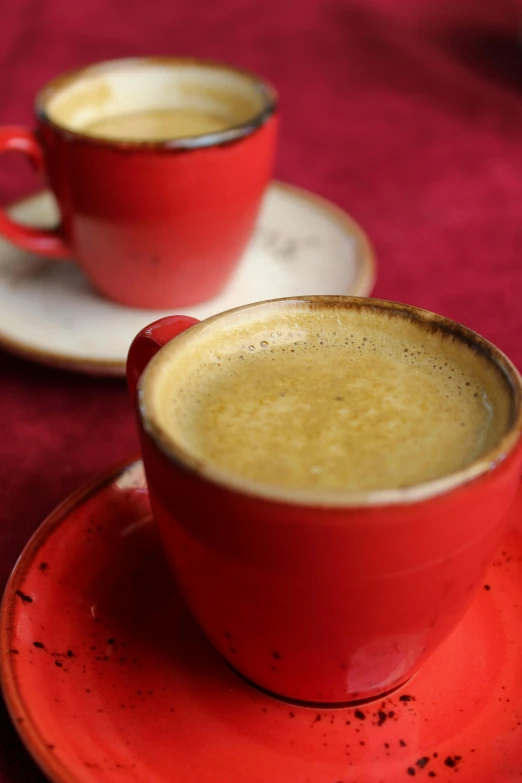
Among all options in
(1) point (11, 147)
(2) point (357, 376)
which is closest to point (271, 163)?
(1) point (11, 147)

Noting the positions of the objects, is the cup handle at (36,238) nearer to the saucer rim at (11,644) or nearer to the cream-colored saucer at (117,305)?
the cream-colored saucer at (117,305)

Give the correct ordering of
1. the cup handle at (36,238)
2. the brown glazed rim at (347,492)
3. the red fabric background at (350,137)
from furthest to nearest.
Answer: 1. the cup handle at (36,238)
2. the red fabric background at (350,137)
3. the brown glazed rim at (347,492)

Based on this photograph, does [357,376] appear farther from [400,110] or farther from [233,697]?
[400,110]

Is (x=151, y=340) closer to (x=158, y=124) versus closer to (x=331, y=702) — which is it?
(x=331, y=702)

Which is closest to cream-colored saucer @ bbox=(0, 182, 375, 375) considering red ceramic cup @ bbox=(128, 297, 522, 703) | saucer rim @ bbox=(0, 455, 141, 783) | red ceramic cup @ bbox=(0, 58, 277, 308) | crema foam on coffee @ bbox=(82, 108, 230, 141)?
red ceramic cup @ bbox=(0, 58, 277, 308)

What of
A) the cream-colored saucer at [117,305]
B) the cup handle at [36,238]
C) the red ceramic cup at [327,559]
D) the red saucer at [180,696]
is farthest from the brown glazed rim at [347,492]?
the cup handle at [36,238]
